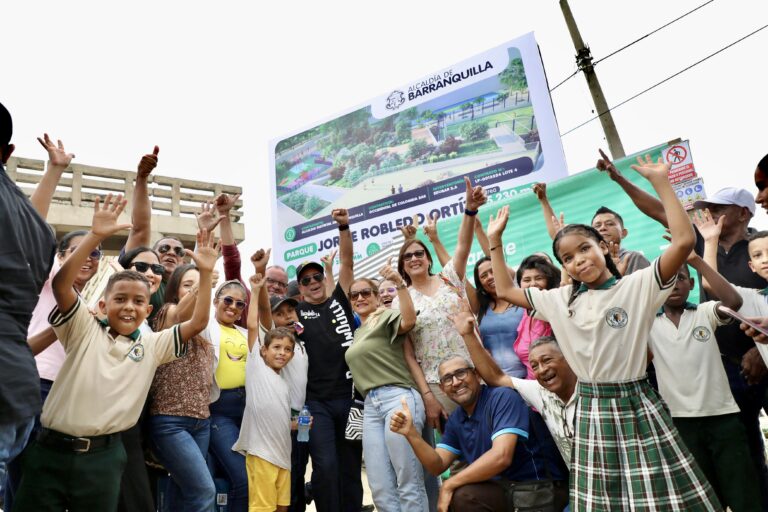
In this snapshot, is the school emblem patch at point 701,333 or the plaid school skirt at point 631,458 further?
the school emblem patch at point 701,333

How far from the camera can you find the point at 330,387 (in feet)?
11.8

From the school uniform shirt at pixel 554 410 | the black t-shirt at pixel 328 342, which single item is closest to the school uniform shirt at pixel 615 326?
the school uniform shirt at pixel 554 410

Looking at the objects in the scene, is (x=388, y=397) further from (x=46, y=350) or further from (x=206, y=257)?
(x=46, y=350)

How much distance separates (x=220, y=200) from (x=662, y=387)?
10.1ft

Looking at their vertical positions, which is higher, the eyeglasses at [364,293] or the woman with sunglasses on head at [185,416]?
the eyeglasses at [364,293]

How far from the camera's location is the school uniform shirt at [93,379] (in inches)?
91.7

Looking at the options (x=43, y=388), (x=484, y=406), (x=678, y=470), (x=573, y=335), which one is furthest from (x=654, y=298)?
(x=43, y=388)

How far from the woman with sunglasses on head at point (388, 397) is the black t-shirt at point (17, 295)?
190 cm

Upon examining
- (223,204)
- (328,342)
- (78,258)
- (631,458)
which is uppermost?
(223,204)

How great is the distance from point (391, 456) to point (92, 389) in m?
1.68

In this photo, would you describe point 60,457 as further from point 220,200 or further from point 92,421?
point 220,200

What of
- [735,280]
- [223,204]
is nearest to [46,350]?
[223,204]

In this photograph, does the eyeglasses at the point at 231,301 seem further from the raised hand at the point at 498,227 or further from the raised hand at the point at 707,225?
the raised hand at the point at 707,225

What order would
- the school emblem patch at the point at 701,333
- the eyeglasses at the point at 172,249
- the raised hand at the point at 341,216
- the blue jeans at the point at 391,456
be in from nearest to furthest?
the school emblem patch at the point at 701,333 → the blue jeans at the point at 391,456 → the eyeglasses at the point at 172,249 → the raised hand at the point at 341,216
